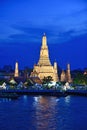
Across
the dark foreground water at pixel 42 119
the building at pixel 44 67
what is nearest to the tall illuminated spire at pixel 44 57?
the building at pixel 44 67

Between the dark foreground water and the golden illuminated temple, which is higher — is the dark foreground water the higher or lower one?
the lower one

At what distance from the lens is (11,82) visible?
355 feet

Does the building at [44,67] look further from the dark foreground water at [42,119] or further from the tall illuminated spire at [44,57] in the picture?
the dark foreground water at [42,119]

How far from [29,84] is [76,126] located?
69.7m

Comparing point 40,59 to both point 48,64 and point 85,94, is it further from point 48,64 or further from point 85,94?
point 85,94

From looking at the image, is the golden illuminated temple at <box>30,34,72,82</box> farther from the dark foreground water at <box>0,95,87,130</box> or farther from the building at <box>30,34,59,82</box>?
the dark foreground water at <box>0,95,87,130</box>

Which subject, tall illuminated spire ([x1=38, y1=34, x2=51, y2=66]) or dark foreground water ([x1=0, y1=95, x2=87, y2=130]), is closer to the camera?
dark foreground water ([x1=0, y1=95, x2=87, y2=130])

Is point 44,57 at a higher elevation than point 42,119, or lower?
higher

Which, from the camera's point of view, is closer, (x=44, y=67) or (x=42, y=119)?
(x=42, y=119)

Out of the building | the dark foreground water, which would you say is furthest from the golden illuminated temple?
the dark foreground water

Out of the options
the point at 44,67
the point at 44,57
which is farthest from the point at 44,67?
the point at 44,57

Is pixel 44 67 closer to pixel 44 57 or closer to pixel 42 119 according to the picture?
pixel 44 57

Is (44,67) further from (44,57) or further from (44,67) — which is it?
(44,57)

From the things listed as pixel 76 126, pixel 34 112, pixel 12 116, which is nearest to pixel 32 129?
pixel 76 126
